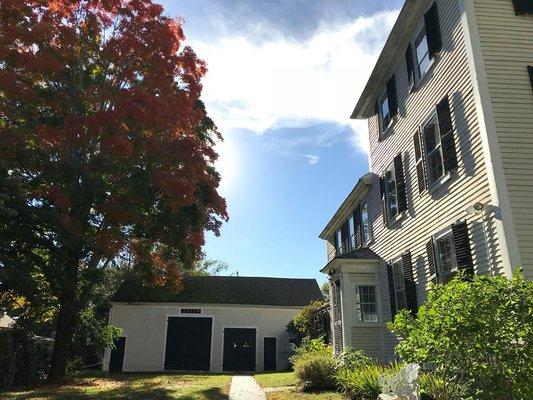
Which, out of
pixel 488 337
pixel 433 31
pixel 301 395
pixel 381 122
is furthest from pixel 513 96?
pixel 301 395

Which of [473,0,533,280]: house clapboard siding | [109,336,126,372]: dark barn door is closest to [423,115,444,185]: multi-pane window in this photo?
[473,0,533,280]: house clapboard siding

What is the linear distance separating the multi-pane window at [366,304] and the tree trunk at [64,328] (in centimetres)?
1036

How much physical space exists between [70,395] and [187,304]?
649 inches

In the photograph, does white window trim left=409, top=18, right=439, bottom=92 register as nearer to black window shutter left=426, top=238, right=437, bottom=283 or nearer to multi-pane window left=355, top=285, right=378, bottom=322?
black window shutter left=426, top=238, right=437, bottom=283

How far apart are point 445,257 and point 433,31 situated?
18.4 feet

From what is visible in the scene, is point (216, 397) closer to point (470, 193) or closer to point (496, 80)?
point (470, 193)

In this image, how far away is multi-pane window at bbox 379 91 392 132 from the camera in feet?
49.3

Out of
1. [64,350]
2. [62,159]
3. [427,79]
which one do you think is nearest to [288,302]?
[64,350]

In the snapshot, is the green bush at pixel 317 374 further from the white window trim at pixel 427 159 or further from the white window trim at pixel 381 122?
the white window trim at pixel 381 122

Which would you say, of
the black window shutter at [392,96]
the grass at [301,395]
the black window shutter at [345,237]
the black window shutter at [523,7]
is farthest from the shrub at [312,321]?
the black window shutter at [523,7]

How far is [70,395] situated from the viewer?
1223cm

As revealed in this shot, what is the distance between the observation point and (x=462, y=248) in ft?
31.2

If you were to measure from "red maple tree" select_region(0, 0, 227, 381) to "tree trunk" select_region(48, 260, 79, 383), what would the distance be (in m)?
0.04

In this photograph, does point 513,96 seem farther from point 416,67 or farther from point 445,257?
point 445,257
